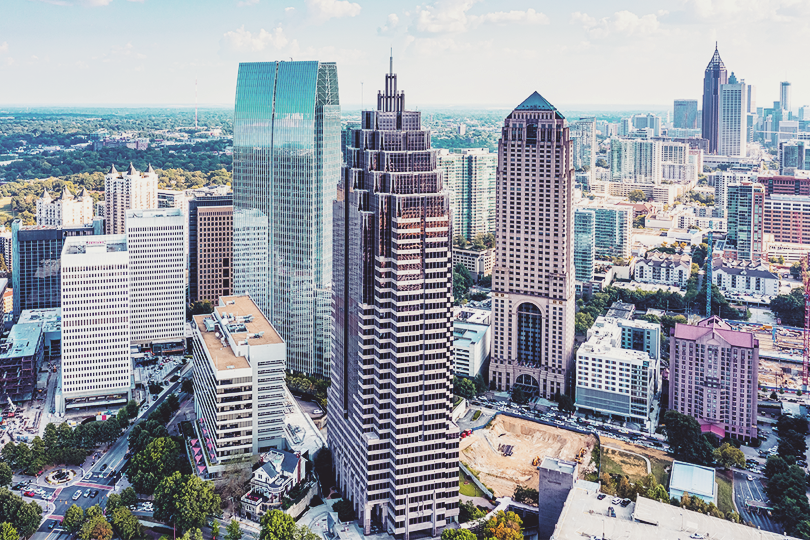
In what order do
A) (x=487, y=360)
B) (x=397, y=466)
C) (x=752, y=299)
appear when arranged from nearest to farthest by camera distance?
1. (x=397, y=466)
2. (x=487, y=360)
3. (x=752, y=299)

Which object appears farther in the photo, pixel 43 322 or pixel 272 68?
pixel 43 322

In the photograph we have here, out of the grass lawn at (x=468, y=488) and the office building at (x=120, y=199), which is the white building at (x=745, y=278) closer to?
the grass lawn at (x=468, y=488)

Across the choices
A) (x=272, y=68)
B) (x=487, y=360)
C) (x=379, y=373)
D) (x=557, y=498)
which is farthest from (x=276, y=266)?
(x=557, y=498)

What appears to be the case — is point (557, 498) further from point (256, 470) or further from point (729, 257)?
point (729, 257)

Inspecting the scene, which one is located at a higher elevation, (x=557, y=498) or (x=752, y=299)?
(x=752, y=299)

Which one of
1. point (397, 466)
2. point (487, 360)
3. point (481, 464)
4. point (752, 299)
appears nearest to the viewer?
point (397, 466)

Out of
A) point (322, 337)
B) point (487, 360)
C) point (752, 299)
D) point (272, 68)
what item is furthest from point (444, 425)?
point (752, 299)

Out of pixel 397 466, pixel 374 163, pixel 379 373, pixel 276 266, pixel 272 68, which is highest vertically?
pixel 272 68
